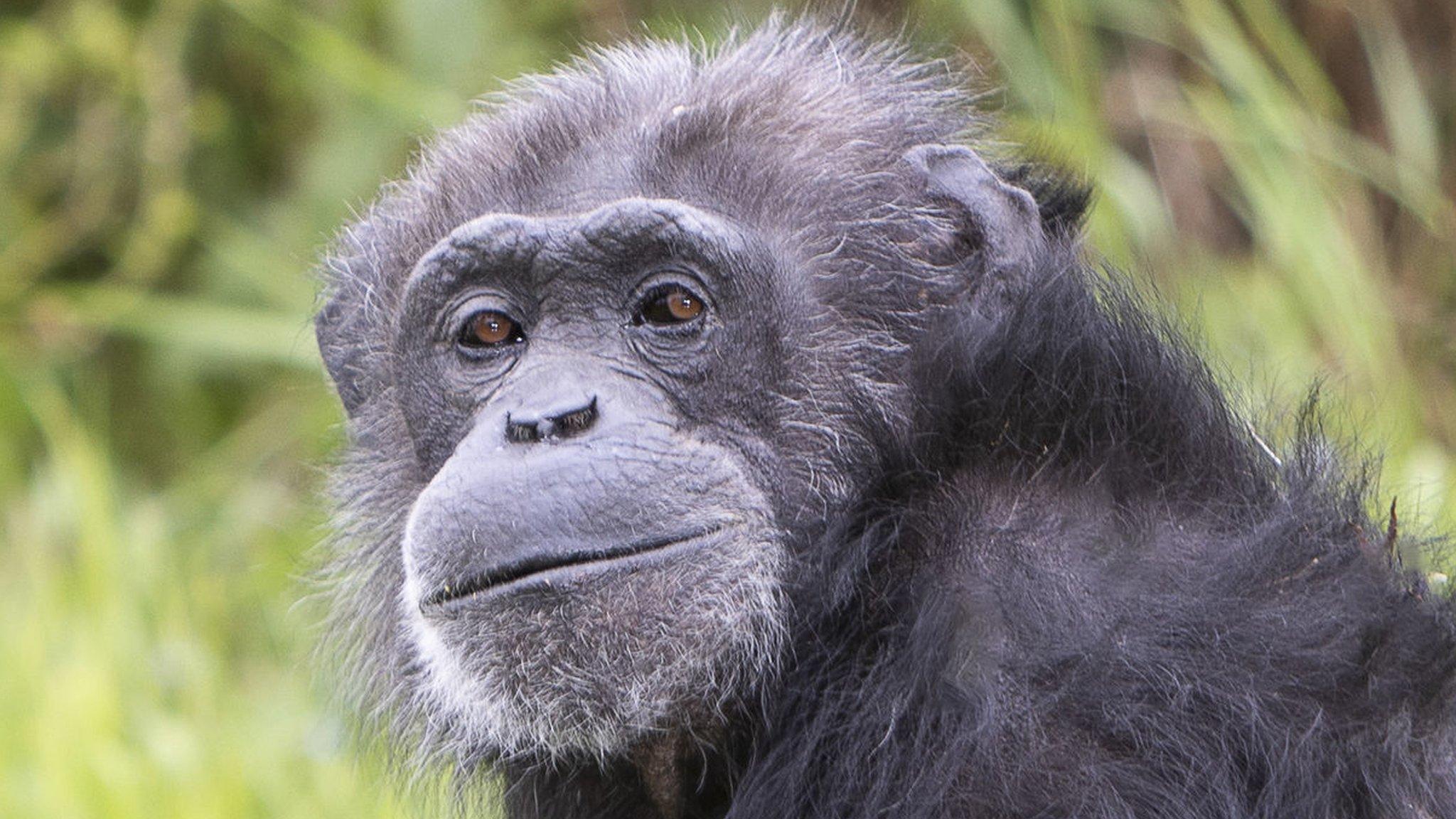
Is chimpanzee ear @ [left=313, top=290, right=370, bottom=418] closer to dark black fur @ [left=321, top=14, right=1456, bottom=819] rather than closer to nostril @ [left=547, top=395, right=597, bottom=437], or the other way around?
dark black fur @ [left=321, top=14, right=1456, bottom=819]

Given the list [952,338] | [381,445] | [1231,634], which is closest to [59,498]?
[381,445]

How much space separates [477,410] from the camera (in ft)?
8.30

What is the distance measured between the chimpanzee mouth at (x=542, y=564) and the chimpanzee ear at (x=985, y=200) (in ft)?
2.01

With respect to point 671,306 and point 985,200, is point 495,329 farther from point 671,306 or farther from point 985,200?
point 985,200

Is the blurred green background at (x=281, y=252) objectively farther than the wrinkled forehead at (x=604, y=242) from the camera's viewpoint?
Yes

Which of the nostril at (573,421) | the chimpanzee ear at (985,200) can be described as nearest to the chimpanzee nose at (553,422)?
the nostril at (573,421)

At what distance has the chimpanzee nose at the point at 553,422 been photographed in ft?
7.49

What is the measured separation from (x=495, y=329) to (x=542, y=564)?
1.44ft

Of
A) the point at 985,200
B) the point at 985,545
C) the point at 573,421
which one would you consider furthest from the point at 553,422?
the point at 985,200

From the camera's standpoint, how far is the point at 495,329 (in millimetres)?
2537

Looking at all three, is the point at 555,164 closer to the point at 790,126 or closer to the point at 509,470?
the point at 790,126

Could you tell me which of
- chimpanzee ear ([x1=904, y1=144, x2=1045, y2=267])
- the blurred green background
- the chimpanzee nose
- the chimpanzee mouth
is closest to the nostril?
the chimpanzee nose

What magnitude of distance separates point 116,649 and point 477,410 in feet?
6.81

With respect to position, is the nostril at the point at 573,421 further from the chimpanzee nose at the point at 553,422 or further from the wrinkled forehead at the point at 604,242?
the wrinkled forehead at the point at 604,242
